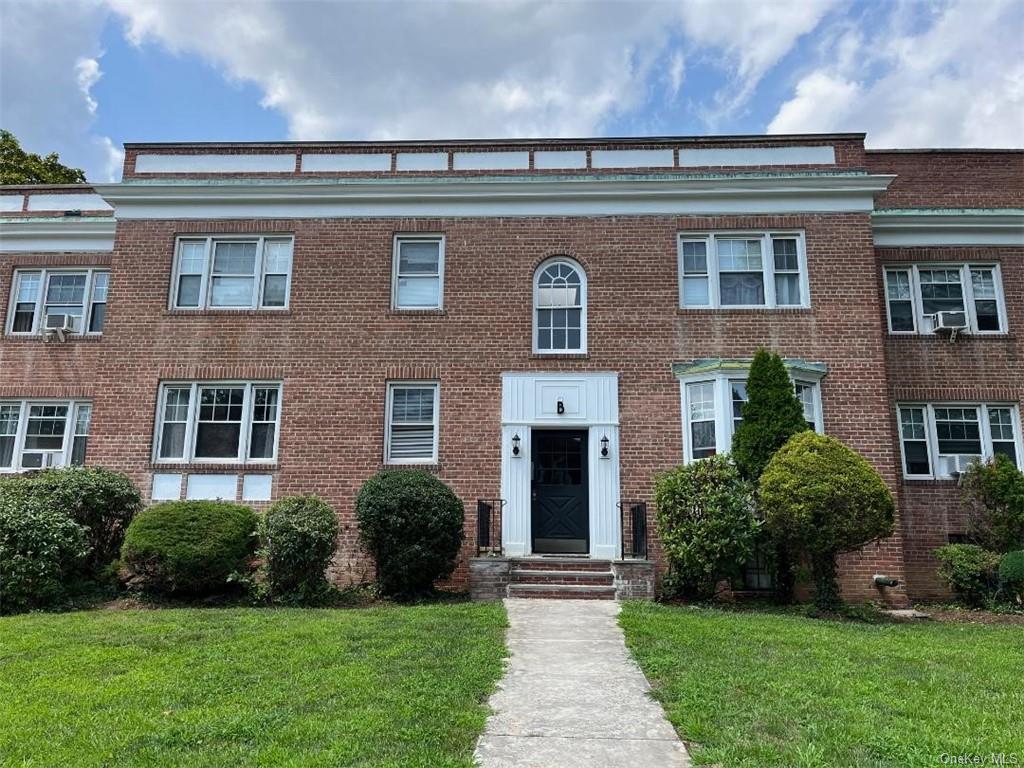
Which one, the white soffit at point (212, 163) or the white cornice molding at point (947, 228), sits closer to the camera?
the white cornice molding at point (947, 228)

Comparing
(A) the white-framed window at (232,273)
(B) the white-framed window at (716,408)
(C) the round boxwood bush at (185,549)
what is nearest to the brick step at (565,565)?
(B) the white-framed window at (716,408)

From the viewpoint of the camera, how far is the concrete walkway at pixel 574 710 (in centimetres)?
412

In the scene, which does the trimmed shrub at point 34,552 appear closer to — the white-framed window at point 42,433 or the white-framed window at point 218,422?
the white-framed window at point 218,422

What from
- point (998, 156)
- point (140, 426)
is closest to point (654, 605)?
point (140, 426)

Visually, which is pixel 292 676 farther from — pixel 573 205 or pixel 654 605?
pixel 573 205

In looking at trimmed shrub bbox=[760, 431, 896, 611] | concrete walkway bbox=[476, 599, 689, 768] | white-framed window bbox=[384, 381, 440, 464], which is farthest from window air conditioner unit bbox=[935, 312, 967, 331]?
white-framed window bbox=[384, 381, 440, 464]

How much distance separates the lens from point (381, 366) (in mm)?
12031

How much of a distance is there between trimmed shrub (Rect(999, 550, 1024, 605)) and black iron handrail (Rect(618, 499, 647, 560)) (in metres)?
5.30

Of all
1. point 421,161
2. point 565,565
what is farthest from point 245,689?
point 421,161

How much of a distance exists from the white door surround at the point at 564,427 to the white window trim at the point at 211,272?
4562 millimetres

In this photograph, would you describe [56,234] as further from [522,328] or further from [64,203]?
[522,328]

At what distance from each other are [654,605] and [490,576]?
2.38 meters

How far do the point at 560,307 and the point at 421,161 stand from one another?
12.7 feet

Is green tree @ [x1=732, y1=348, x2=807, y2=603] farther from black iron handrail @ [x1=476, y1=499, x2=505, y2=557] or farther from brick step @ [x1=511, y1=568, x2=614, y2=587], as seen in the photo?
black iron handrail @ [x1=476, y1=499, x2=505, y2=557]
